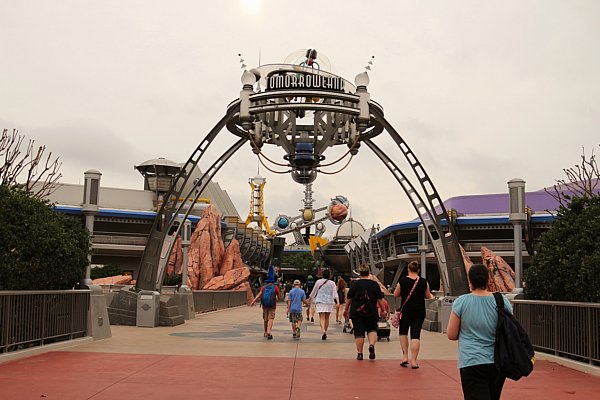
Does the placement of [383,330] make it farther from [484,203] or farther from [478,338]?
[484,203]

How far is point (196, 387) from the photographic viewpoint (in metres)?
8.41

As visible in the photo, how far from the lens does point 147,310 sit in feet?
65.0

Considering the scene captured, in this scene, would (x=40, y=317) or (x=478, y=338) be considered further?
(x=40, y=317)

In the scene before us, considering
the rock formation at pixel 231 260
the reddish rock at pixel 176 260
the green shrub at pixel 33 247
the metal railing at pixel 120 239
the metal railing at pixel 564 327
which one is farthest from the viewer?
the metal railing at pixel 120 239

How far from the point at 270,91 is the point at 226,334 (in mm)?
7243

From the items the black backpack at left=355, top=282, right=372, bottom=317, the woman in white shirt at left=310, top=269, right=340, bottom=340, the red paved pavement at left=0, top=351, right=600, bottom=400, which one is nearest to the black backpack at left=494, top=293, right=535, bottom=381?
the red paved pavement at left=0, top=351, right=600, bottom=400

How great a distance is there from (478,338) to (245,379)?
465 cm

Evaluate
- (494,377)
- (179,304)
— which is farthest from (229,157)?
(494,377)

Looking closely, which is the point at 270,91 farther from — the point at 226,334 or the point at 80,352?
the point at 80,352

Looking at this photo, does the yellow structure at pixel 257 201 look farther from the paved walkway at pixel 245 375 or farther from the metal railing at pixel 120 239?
the paved walkway at pixel 245 375

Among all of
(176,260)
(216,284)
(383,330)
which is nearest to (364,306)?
(383,330)

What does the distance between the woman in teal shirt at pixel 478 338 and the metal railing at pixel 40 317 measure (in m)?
7.76

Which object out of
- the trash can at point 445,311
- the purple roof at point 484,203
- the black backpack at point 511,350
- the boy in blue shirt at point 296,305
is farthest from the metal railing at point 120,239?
the black backpack at point 511,350

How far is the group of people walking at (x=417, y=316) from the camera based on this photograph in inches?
204
